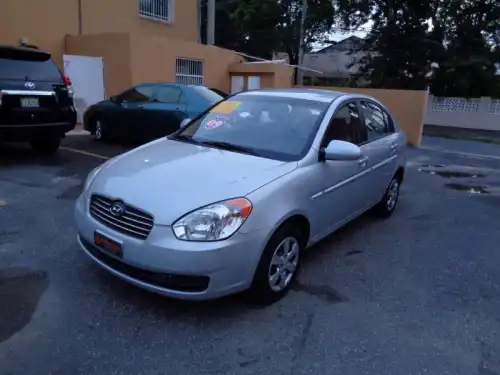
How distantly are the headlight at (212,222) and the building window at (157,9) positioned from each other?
552 inches

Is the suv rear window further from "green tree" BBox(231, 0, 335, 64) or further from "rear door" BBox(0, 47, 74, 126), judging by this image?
"green tree" BBox(231, 0, 335, 64)

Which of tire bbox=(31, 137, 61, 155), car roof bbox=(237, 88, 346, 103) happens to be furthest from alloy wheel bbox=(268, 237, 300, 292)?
tire bbox=(31, 137, 61, 155)

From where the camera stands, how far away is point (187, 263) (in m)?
2.75

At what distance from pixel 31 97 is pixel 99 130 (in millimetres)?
3033

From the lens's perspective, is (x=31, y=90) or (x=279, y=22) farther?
(x=279, y=22)

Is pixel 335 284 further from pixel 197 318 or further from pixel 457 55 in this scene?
pixel 457 55

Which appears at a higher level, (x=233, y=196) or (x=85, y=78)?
(x=85, y=78)

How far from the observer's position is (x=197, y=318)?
120 inches

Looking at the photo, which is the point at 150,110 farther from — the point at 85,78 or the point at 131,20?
the point at 131,20

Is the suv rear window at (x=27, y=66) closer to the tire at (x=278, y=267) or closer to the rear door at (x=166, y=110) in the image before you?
the rear door at (x=166, y=110)

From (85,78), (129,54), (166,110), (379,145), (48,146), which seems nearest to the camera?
(379,145)

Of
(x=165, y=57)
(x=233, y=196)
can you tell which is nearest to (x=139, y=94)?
(x=165, y=57)

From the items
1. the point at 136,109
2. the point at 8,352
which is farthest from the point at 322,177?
the point at 136,109

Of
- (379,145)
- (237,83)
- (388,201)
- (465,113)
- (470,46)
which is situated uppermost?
(470,46)
